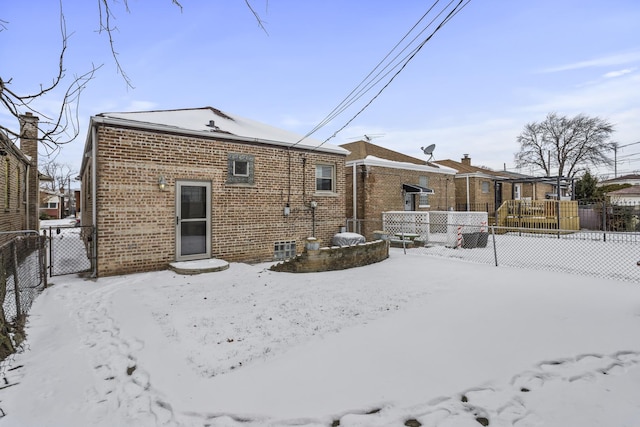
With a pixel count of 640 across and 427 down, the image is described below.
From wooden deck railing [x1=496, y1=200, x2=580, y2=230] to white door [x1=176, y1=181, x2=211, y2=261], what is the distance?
16412mm

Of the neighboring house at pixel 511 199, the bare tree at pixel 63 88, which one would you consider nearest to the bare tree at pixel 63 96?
the bare tree at pixel 63 88

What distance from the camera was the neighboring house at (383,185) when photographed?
46.3ft

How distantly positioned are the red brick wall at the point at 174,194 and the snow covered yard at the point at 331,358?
170cm

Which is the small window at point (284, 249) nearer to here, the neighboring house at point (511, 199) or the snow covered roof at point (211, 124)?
the snow covered roof at point (211, 124)

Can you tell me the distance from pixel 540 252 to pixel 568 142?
95.8 ft

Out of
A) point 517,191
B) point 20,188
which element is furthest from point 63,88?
point 517,191

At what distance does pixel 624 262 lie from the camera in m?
8.97

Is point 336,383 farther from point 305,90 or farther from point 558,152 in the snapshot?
point 558,152

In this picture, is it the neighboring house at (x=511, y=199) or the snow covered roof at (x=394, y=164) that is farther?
the neighboring house at (x=511, y=199)

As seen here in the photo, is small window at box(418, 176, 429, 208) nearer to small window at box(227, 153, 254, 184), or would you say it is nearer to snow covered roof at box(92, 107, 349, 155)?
snow covered roof at box(92, 107, 349, 155)

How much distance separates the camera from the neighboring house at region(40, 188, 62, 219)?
148ft

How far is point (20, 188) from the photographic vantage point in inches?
492

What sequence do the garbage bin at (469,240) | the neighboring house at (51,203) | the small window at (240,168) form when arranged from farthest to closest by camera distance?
the neighboring house at (51,203), the garbage bin at (469,240), the small window at (240,168)

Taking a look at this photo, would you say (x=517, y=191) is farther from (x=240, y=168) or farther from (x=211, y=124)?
(x=211, y=124)
